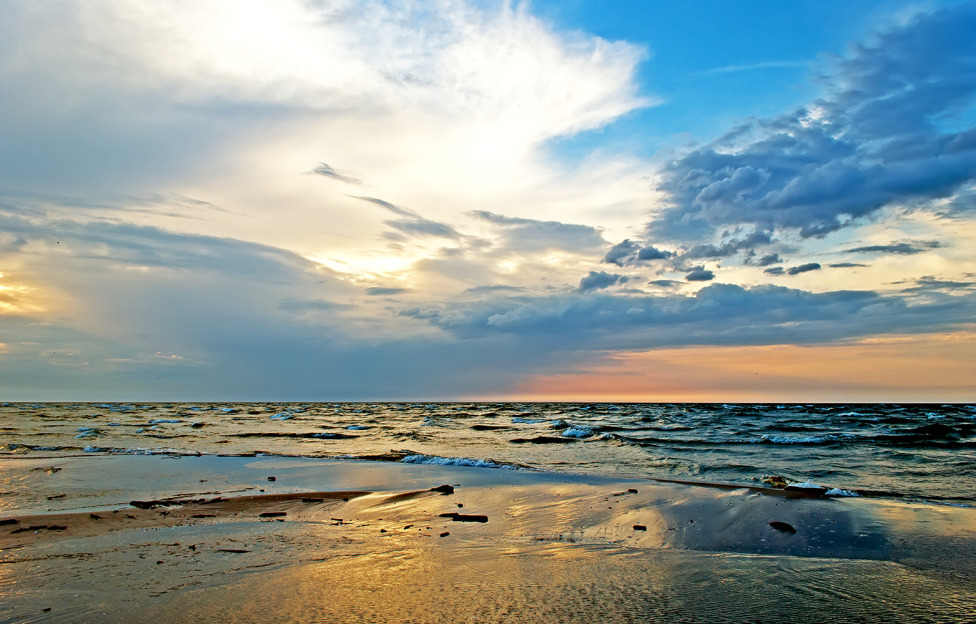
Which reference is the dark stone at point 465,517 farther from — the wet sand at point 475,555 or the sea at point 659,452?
the sea at point 659,452

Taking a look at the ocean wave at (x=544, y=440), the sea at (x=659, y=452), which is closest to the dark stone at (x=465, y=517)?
the sea at (x=659, y=452)

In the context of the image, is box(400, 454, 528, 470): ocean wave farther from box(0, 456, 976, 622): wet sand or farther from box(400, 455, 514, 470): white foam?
box(0, 456, 976, 622): wet sand

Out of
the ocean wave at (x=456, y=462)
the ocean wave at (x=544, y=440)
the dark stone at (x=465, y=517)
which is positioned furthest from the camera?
the ocean wave at (x=544, y=440)

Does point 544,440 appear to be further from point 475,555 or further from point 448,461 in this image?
point 475,555

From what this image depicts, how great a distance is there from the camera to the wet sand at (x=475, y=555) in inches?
181

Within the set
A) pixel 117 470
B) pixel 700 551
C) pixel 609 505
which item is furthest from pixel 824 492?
pixel 117 470

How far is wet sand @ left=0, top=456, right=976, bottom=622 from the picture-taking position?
4609 mm

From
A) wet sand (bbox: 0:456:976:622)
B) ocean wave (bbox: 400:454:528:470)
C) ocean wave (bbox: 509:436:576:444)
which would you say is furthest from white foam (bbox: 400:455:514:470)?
ocean wave (bbox: 509:436:576:444)

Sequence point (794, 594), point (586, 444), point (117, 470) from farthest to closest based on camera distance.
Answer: point (586, 444) → point (117, 470) → point (794, 594)

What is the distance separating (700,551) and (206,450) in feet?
64.7

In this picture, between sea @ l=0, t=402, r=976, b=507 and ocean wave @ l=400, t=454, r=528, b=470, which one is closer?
sea @ l=0, t=402, r=976, b=507

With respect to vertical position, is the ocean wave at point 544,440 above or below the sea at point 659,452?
→ below

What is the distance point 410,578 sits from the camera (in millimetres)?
5375

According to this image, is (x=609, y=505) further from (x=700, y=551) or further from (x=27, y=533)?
(x=27, y=533)
